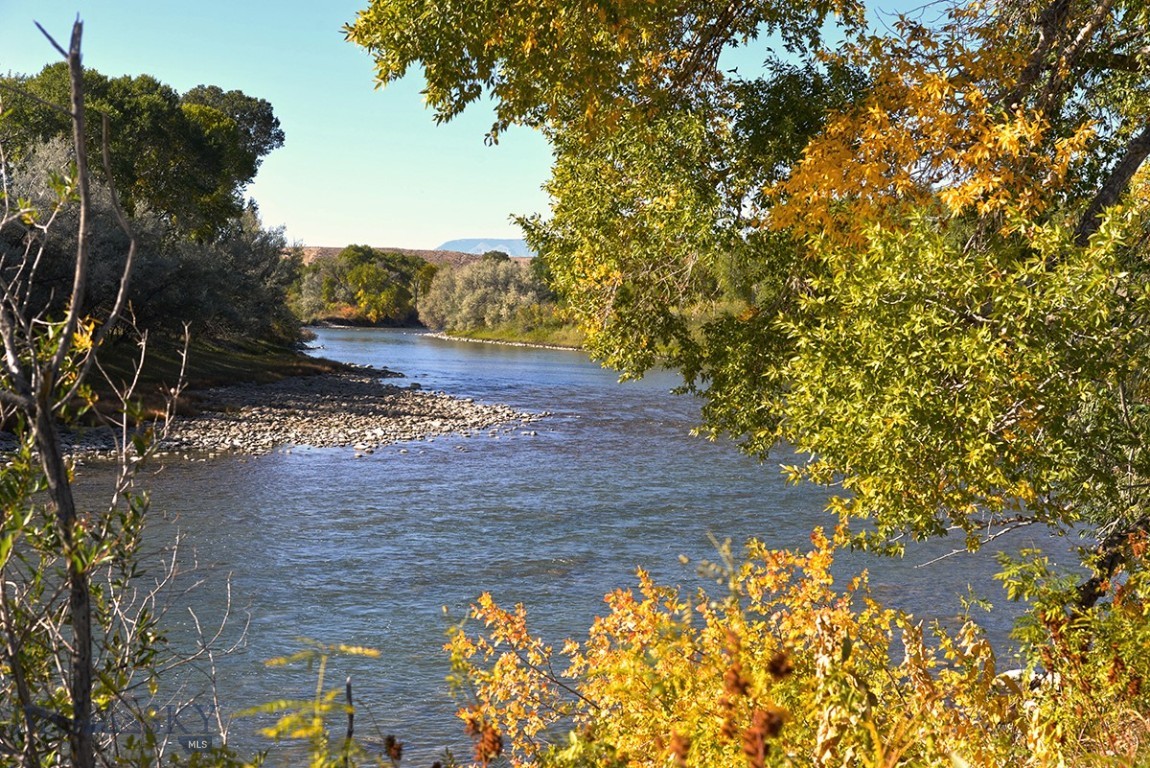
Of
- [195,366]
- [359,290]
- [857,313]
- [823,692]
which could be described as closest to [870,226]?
[857,313]

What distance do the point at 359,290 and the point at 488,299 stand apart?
22.0 m

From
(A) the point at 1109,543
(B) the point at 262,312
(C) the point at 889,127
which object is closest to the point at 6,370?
(C) the point at 889,127

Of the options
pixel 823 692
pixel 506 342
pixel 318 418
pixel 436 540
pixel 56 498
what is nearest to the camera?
pixel 56 498

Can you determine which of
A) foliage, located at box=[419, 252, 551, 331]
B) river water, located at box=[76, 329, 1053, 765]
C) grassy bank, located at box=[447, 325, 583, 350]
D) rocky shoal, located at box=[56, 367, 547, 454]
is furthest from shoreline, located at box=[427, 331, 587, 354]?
river water, located at box=[76, 329, 1053, 765]

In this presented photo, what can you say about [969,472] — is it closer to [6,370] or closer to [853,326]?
[853,326]

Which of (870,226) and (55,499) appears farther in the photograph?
(870,226)

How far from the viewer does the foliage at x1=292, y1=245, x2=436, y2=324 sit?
351ft

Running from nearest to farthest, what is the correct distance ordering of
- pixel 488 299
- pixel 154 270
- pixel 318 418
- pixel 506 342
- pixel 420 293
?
pixel 154 270
pixel 318 418
pixel 506 342
pixel 488 299
pixel 420 293

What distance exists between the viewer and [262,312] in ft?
135

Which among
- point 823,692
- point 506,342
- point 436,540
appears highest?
point 823,692

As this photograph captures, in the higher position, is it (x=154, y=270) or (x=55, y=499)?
(x=154, y=270)

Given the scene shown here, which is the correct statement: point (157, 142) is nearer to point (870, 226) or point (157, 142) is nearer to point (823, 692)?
point (870, 226)

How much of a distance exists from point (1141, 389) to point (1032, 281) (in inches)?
100

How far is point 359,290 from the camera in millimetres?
109000
